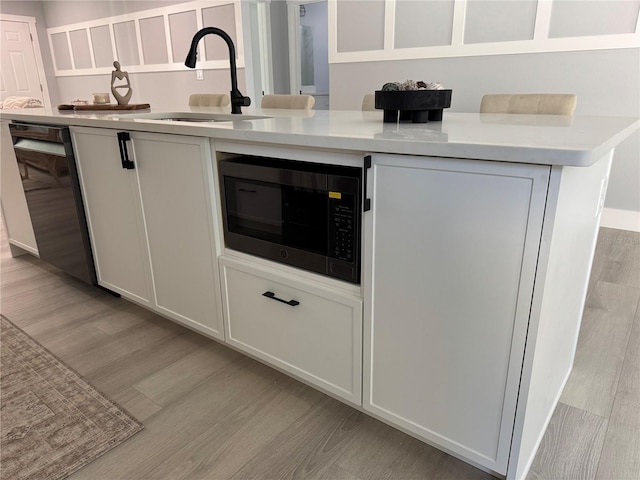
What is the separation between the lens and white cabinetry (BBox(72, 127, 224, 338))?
157 centimetres

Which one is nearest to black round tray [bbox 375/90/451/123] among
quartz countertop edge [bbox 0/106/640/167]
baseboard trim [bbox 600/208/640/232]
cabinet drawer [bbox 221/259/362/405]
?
quartz countertop edge [bbox 0/106/640/167]

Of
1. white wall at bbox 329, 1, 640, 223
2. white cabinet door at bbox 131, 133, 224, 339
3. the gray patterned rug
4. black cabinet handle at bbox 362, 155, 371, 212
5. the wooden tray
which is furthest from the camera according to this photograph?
white wall at bbox 329, 1, 640, 223

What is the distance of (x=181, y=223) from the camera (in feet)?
5.44

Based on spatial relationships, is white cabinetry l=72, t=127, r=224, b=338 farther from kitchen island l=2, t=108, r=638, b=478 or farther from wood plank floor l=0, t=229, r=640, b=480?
wood plank floor l=0, t=229, r=640, b=480

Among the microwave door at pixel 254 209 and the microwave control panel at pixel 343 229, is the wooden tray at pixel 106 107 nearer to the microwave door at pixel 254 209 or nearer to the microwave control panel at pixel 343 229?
the microwave door at pixel 254 209

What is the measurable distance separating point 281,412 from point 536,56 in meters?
3.23

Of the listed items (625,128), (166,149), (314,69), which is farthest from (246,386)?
(314,69)

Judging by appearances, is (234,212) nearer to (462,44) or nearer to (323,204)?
(323,204)

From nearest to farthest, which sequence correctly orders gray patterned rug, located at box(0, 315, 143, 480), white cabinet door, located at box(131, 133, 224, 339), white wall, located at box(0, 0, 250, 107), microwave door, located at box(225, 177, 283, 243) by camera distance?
gray patterned rug, located at box(0, 315, 143, 480) < microwave door, located at box(225, 177, 283, 243) < white cabinet door, located at box(131, 133, 224, 339) < white wall, located at box(0, 0, 250, 107)

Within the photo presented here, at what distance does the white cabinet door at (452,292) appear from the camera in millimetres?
917

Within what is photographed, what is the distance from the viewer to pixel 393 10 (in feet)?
12.8

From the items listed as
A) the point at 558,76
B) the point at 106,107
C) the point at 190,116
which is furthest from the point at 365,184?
the point at 558,76

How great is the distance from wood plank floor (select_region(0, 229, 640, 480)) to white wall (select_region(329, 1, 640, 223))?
5.00ft

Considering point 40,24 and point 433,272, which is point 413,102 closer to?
point 433,272
